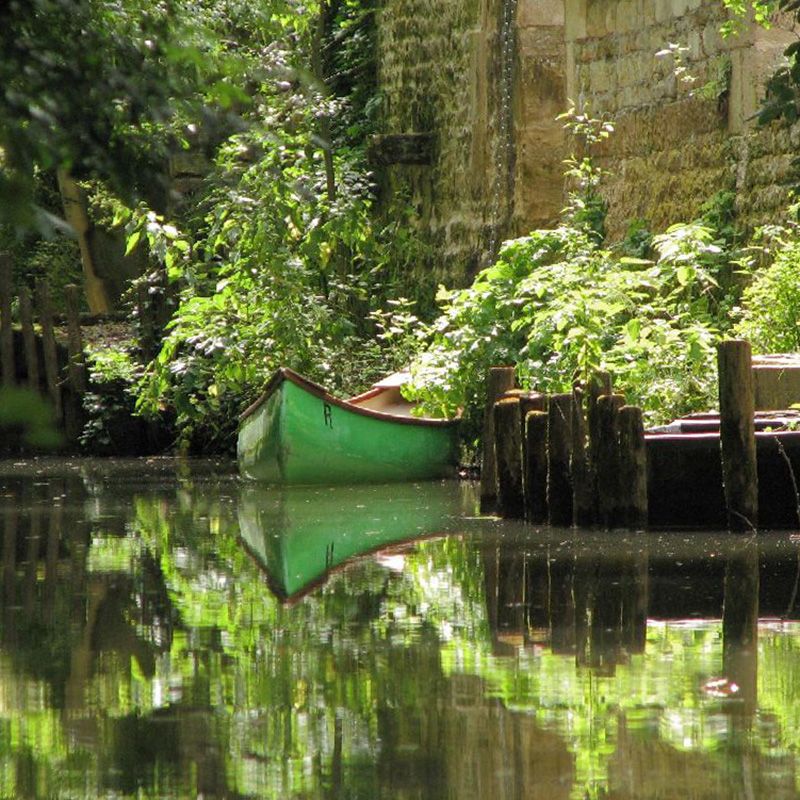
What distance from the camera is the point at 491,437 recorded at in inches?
523

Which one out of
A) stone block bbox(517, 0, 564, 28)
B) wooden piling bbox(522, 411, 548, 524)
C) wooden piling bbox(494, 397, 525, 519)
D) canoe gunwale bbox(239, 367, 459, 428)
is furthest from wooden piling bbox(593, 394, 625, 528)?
stone block bbox(517, 0, 564, 28)

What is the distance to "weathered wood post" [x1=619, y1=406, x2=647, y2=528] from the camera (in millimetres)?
10727

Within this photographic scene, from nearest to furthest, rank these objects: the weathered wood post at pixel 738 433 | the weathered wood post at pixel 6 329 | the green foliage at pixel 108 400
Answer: the weathered wood post at pixel 738 433 < the green foliage at pixel 108 400 < the weathered wood post at pixel 6 329

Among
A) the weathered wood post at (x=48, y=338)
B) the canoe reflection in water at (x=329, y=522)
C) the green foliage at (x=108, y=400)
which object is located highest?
the weathered wood post at (x=48, y=338)

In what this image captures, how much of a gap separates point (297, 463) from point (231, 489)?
0.69m

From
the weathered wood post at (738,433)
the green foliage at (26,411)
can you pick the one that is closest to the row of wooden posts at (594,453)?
the weathered wood post at (738,433)

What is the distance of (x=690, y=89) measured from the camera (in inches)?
611

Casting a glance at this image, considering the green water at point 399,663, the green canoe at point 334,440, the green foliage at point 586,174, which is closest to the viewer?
the green water at point 399,663

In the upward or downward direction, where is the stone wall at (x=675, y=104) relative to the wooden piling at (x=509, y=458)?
upward

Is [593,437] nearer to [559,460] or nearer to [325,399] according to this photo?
[559,460]

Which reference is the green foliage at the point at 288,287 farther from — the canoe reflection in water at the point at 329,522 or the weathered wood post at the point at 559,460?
the weathered wood post at the point at 559,460

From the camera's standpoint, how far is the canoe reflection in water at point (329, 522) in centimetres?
1006

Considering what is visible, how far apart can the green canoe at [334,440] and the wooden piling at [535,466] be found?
369cm

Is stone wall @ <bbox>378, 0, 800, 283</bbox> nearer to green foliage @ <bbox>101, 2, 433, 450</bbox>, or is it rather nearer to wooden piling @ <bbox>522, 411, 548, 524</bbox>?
green foliage @ <bbox>101, 2, 433, 450</bbox>
